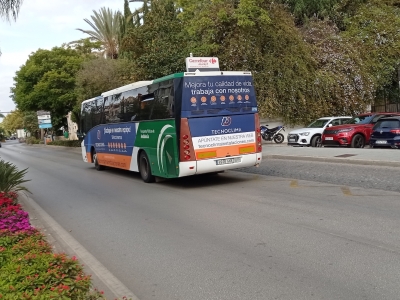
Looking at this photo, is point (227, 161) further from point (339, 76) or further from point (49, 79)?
point (49, 79)

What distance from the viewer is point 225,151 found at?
1162 cm

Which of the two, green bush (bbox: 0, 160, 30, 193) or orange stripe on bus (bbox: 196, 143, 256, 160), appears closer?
green bush (bbox: 0, 160, 30, 193)

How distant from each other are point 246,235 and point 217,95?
5679mm

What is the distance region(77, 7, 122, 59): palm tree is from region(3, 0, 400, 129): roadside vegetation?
48.0 feet

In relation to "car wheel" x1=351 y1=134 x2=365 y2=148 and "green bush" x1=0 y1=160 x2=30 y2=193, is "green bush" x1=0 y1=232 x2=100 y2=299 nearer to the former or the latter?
"green bush" x1=0 y1=160 x2=30 y2=193

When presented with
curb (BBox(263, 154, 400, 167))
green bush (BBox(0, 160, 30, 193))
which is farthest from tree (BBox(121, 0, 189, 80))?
green bush (BBox(0, 160, 30, 193))

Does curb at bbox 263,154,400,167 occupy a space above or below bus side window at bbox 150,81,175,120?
below

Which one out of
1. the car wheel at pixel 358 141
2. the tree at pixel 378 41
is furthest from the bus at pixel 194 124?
the tree at pixel 378 41

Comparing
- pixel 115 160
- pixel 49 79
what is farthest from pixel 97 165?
pixel 49 79

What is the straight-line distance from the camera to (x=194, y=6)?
24469 millimetres

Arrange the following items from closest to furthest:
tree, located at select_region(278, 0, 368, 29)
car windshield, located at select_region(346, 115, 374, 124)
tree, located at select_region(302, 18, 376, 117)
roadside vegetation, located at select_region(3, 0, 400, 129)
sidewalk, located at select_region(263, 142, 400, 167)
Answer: sidewalk, located at select_region(263, 142, 400, 167) < car windshield, located at select_region(346, 115, 374, 124) < roadside vegetation, located at select_region(3, 0, 400, 129) < tree, located at select_region(302, 18, 376, 117) < tree, located at select_region(278, 0, 368, 29)

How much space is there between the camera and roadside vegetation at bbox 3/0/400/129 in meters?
22.0

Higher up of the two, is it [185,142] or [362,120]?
[185,142]

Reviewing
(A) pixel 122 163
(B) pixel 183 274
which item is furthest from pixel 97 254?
(A) pixel 122 163
